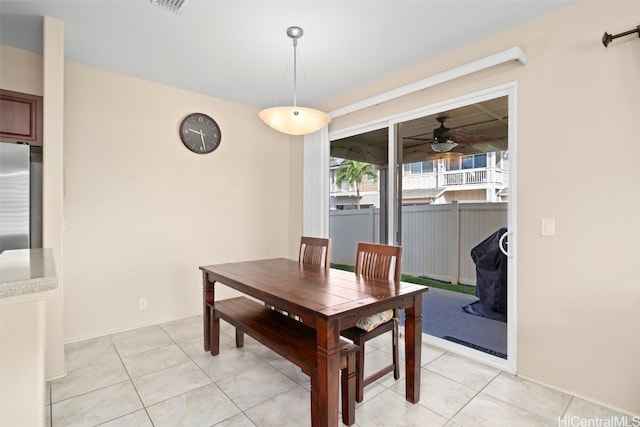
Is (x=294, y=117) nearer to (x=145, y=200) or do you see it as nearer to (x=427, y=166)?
(x=427, y=166)

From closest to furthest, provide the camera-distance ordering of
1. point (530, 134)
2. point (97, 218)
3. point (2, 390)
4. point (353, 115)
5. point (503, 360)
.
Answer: point (2, 390) < point (530, 134) < point (503, 360) < point (97, 218) < point (353, 115)

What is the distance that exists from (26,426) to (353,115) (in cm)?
343

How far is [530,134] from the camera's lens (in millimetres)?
2252

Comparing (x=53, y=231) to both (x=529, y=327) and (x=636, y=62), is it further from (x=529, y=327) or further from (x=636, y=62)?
(x=636, y=62)

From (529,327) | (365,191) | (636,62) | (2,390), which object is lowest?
(529,327)

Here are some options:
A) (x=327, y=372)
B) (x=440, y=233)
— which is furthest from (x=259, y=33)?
(x=440, y=233)

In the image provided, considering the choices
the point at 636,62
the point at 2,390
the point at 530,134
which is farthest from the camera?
the point at 530,134

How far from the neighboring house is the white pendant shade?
120cm

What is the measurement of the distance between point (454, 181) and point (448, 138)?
406 millimetres

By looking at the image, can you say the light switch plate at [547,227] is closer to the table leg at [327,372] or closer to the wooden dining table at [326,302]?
the wooden dining table at [326,302]

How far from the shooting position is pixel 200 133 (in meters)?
3.65

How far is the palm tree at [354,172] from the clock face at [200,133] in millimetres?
1554

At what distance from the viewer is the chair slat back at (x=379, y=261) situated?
2.28m

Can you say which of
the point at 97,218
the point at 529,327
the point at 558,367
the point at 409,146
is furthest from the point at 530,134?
the point at 97,218
